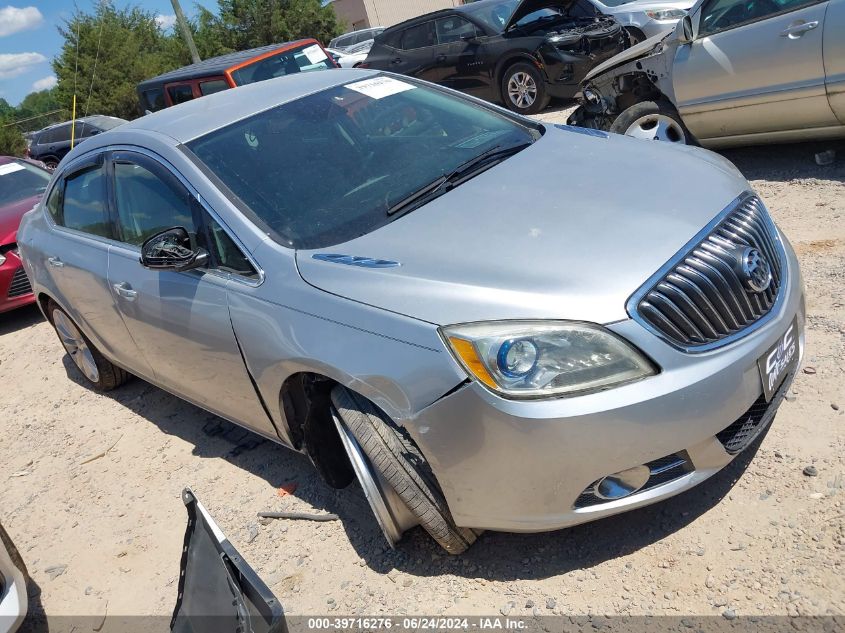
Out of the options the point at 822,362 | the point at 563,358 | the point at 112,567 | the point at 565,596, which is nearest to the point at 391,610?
the point at 565,596

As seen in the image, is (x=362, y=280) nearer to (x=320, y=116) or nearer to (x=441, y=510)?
(x=441, y=510)

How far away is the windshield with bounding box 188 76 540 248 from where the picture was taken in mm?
3043

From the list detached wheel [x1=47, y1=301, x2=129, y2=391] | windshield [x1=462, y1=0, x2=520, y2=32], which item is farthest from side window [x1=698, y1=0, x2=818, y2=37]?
windshield [x1=462, y1=0, x2=520, y2=32]

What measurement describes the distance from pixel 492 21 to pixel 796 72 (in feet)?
21.1

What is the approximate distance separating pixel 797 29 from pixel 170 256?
4429mm

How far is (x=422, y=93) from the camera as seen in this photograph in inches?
155

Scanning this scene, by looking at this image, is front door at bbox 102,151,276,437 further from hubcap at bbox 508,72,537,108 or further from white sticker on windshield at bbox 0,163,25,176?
hubcap at bbox 508,72,537,108

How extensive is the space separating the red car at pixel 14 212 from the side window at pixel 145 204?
402 centimetres

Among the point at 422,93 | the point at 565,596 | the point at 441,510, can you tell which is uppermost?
the point at 422,93

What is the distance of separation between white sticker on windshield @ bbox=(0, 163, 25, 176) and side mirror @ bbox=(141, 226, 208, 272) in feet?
23.5

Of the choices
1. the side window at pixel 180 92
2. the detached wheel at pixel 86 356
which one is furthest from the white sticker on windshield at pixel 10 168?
the detached wheel at pixel 86 356

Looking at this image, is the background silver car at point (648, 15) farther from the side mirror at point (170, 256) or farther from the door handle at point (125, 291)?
the side mirror at point (170, 256)

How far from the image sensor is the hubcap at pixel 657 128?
6111 millimetres

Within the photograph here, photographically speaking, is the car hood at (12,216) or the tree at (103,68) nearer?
the car hood at (12,216)
